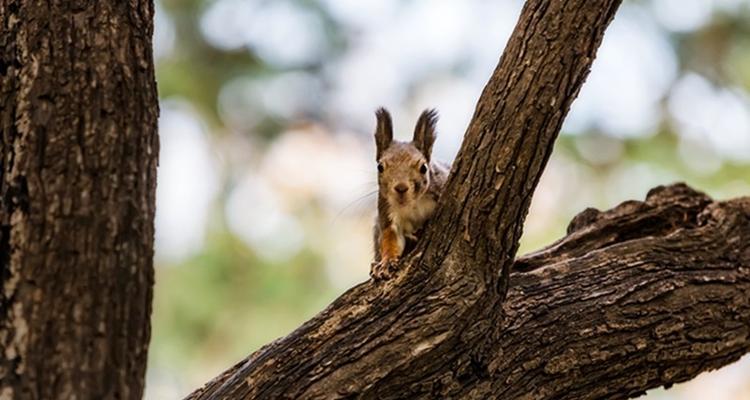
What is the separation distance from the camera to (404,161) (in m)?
3.05

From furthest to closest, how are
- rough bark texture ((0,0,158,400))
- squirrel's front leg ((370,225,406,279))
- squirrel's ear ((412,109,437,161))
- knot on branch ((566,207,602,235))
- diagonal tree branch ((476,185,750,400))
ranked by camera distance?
knot on branch ((566,207,602,235)), squirrel's ear ((412,109,437,161)), squirrel's front leg ((370,225,406,279)), diagonal tree branch ((476,185,750,400)), rough bark texture ((0,0,158,400))

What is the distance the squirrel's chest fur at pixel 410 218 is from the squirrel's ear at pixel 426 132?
0.74ft

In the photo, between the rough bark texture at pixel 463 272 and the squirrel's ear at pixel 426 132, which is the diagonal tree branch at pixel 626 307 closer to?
the rough bark texture at pixel 463 272

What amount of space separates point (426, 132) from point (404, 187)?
0.28 m

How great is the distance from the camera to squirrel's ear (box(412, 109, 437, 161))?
3.16 metres

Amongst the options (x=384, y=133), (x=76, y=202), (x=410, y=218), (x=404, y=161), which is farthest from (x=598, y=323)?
(x=76, y=202)

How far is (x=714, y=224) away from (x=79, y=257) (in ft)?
6.69

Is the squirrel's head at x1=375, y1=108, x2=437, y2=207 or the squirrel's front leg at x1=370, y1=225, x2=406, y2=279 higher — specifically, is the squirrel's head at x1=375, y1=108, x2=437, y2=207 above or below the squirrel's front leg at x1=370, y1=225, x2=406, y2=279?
above

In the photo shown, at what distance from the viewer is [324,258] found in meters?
5.55

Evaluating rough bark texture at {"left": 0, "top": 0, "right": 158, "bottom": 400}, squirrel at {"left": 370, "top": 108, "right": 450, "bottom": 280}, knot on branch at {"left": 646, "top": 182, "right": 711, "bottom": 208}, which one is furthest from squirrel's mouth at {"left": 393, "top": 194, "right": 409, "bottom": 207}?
rough bark texture at {"left": 0, "top": 0, "right": 158, "bottom": 400}

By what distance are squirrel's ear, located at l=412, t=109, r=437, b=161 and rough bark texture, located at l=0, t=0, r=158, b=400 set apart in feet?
4.21

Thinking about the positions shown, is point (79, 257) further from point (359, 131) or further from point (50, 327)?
point (359, 131)

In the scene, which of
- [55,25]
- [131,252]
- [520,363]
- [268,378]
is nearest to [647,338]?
[520,363]

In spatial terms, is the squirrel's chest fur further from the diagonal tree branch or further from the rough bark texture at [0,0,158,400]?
the rough bark texture at [0,0,158,400]
